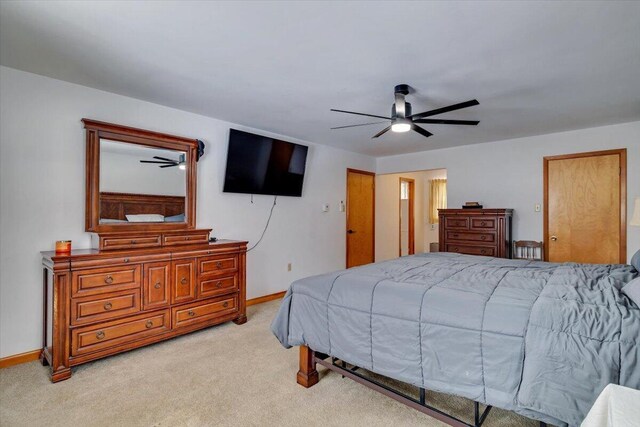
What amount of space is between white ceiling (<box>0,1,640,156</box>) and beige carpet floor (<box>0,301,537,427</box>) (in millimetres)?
2378

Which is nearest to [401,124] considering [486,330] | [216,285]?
[486,330]

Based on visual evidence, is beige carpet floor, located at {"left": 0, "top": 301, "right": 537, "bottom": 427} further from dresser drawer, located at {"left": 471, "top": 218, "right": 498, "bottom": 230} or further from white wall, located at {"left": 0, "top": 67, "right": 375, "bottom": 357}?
dresser drawer, located at {"left": 471, "top": 218, "right": 498, "bottom": 230}

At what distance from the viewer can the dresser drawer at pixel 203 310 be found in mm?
3062

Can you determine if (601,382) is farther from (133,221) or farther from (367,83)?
(133,221)

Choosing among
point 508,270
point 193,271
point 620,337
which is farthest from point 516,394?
point 193,271

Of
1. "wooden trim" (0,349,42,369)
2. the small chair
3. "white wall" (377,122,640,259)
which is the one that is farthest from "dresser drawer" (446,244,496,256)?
"wooden trim" (0,349,42,369)

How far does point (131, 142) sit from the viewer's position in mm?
3193

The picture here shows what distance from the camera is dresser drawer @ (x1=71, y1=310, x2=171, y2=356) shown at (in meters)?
2.48

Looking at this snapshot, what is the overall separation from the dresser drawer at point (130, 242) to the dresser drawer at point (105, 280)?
0.66 ft

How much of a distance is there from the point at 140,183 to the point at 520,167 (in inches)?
200

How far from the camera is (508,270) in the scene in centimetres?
245

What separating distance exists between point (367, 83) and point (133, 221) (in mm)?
2634

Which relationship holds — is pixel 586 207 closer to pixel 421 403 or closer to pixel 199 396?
pixel 421 403

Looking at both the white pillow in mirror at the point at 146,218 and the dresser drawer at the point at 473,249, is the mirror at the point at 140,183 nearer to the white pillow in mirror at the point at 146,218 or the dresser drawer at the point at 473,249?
the white pillow in mirror at the point at 146,218
